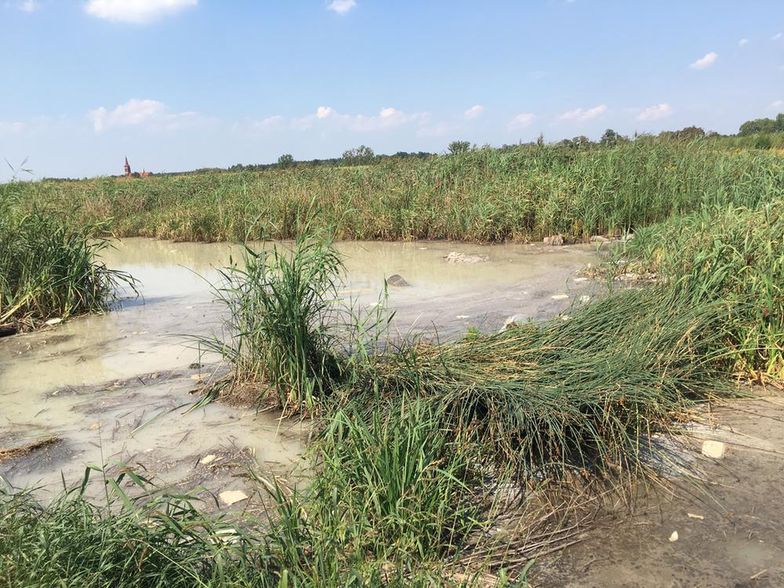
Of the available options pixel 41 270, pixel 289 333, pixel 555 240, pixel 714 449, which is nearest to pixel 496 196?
pixel 555 240

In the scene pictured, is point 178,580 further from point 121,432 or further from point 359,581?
point 121,432

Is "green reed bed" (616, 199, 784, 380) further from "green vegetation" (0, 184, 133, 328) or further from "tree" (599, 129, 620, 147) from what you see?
"tree" (599, 129, 620, 147)

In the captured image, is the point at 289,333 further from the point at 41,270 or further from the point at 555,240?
the point at 555,240

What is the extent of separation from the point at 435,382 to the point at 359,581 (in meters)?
1.34

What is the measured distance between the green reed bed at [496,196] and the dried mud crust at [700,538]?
5.08 meters

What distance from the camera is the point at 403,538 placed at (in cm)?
212

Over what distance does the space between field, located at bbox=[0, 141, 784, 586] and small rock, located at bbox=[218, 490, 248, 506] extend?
5.4 inches

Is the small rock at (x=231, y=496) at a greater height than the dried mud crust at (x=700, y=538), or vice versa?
the small rock at (x=231, y=496)

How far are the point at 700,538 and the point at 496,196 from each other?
26.5 ft

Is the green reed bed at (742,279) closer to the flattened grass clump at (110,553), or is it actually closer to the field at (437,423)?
the field at (437,423)

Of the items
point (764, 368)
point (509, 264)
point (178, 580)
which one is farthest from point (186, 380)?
point (509, 264)

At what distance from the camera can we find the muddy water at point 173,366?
3.08 meters

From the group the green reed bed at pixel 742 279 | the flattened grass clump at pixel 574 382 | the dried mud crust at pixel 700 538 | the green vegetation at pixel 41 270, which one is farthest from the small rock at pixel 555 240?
Answer: the dried mud crust at pixel 700 538

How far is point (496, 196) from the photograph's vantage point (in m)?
9.97
